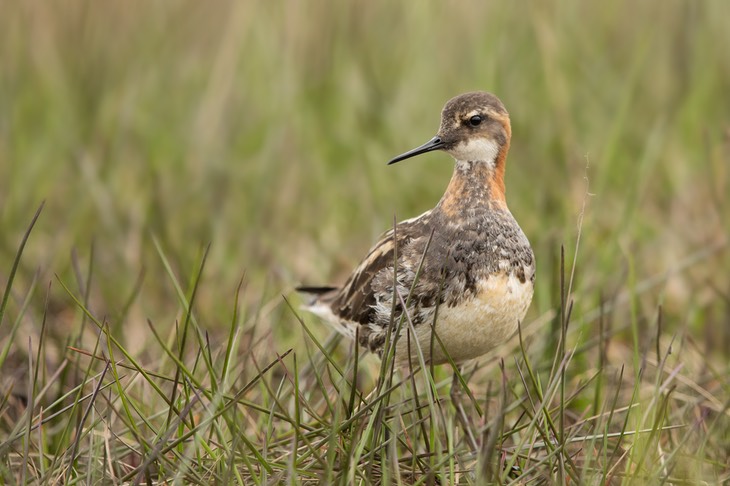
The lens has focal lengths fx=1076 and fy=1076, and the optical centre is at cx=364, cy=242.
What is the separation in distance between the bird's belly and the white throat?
20.3 inches

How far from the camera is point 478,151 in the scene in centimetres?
391

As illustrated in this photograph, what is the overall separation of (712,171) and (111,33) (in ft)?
12.8

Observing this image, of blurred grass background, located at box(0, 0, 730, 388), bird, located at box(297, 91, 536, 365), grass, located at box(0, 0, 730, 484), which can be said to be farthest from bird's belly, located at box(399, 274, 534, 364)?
blurred grass background, located at box(0, 0, 730, 388)

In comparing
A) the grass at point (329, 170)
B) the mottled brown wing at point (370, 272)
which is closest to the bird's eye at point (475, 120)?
the mottled brown wing at point (370, 272)

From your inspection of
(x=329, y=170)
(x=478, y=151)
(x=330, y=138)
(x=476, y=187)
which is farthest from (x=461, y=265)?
Answer: (x=330, y=138)

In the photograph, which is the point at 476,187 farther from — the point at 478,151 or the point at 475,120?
the point at 475,120

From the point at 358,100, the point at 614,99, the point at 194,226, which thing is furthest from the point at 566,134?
the point at 194,226

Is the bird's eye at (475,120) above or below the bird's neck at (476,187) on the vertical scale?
above

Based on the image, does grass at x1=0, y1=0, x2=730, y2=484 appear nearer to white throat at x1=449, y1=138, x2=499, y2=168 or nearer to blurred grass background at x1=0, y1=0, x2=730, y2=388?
blurred grass background at x1=0, y1=0, x2=730, y2=388

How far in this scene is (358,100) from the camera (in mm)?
6762

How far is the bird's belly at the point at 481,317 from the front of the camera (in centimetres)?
354

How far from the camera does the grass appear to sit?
4680mm

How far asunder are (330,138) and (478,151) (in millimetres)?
3062

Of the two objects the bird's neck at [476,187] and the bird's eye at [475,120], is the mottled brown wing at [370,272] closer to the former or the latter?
the bird's neck at [476,187]
